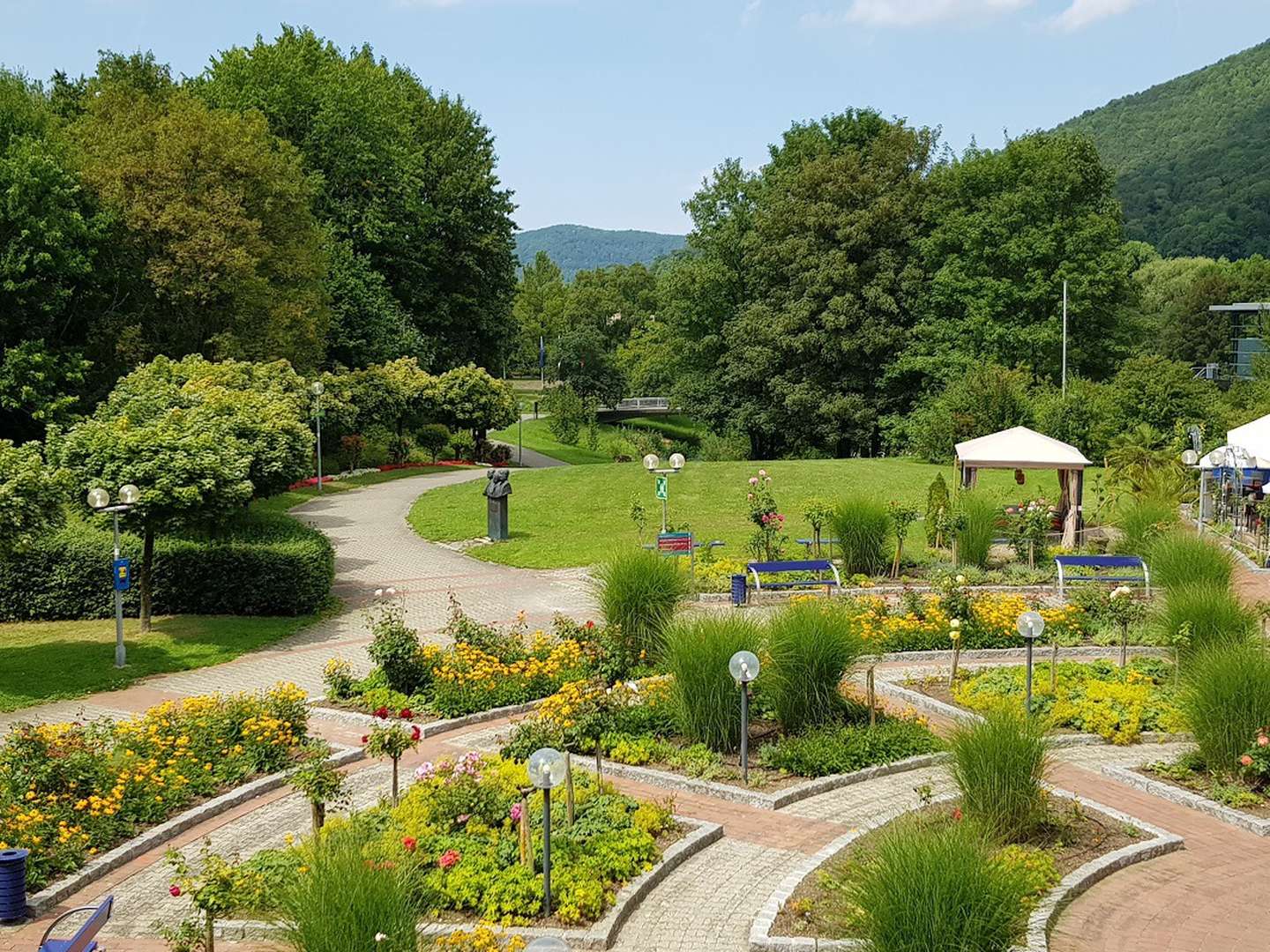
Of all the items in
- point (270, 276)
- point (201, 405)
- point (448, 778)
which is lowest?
point (448, 778)

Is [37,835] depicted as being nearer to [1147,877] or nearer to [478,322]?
[1147,877]

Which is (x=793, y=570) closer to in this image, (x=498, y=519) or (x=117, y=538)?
(x=498, y=519)

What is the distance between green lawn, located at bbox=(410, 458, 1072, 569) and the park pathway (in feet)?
2.30

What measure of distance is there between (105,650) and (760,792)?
34.1 ft

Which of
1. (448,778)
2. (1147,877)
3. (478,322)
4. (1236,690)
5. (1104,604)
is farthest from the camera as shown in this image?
(478,322)

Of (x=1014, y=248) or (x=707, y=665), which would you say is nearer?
(x=707, y=665)

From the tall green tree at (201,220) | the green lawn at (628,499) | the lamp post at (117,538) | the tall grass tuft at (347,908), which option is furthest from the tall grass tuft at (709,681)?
the tall green tree at (201,220)

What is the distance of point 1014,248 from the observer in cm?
4128

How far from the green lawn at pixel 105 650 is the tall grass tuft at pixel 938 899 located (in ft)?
37.3

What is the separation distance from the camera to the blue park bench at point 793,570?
→ 18.8 m

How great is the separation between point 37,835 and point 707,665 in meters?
5.91

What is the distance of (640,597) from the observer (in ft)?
48.1

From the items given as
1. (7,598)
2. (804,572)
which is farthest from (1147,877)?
(7,598)

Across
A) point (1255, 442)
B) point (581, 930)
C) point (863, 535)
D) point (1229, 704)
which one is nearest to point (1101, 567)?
point (863, 535)
